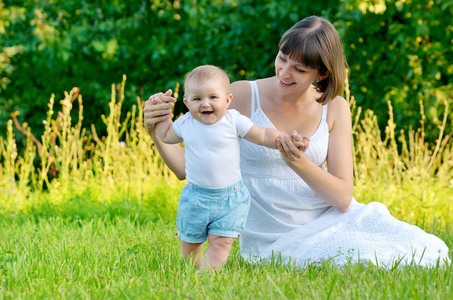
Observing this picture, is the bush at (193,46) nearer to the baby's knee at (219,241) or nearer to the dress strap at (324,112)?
the dress strap at (324,112)

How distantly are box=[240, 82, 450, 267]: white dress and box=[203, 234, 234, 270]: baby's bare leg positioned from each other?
301 millimetres

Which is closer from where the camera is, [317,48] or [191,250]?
[191,250]

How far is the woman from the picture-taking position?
8.98 ft

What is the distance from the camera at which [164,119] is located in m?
2.63

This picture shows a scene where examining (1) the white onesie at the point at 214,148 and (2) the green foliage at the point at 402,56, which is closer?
(1) the white onesie at the point at 214,148

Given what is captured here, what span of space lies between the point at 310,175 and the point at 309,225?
37 centimetres

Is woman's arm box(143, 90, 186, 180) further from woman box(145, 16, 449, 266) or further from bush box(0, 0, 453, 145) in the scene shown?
bush box(0, 0, 453, 145)

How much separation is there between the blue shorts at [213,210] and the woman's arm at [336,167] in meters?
0.31

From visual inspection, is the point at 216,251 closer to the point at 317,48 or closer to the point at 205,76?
the point at 205,76

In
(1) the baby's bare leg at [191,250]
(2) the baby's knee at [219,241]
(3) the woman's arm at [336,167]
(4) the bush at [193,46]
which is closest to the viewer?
(2) the baby's knee at [219,241]

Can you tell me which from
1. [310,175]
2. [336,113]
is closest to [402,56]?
[336,113]

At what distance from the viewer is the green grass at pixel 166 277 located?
2.16m

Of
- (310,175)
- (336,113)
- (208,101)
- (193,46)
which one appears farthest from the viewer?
(193,46)

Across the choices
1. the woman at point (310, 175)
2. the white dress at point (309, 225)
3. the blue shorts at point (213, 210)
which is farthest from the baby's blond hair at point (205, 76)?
the white dress at point (309, 225)
